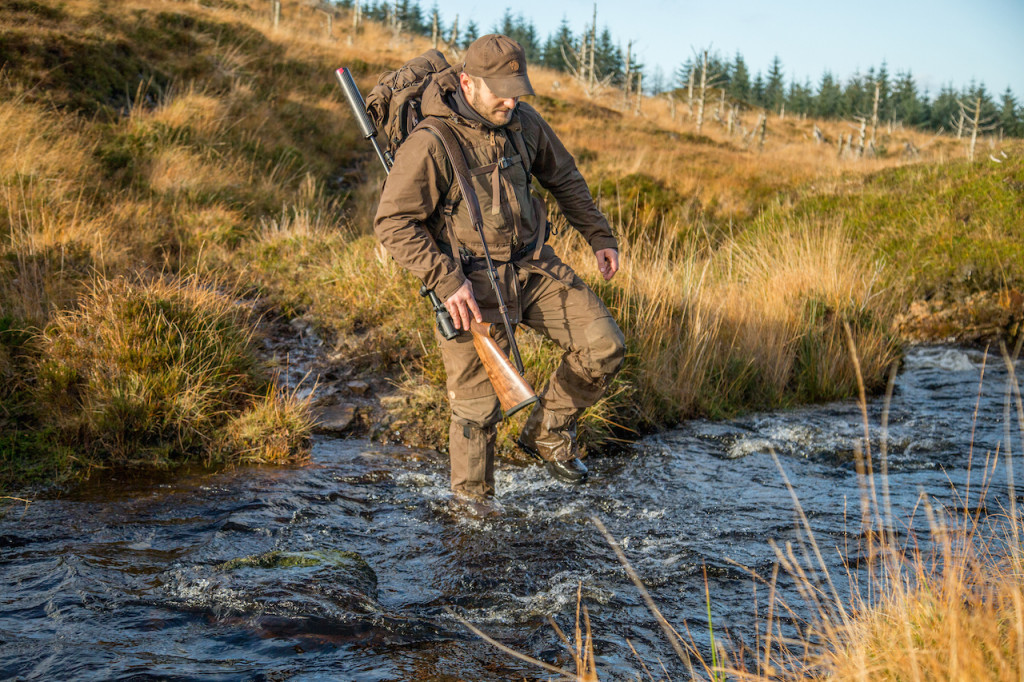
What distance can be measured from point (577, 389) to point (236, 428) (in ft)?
8.12

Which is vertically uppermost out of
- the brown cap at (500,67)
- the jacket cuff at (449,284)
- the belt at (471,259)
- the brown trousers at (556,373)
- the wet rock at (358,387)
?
the brown cap at (500,67)

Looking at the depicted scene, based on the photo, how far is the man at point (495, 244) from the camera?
146 inches

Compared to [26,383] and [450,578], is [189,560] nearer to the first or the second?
[450,578]

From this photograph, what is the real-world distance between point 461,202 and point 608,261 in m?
1.05

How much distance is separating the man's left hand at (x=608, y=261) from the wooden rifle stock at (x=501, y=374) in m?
0.88

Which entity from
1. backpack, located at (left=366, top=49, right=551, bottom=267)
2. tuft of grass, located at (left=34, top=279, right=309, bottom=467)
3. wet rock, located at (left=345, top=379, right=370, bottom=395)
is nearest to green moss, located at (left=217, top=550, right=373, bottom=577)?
backpack, located at (left=366, top=49, right=551, bottom=267)

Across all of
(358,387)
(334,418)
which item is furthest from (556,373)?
(358,387)

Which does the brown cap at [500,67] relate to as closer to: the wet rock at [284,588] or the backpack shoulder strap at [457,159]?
the backpack shoulder strap at [457,159]

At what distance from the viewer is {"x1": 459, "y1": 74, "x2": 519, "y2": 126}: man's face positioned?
147 inches

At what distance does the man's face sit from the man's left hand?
3.41ft

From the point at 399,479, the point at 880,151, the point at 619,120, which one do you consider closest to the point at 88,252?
the point at 399,479

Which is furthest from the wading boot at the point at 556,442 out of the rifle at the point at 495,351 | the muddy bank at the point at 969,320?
the muddy bank at the point at 969,320

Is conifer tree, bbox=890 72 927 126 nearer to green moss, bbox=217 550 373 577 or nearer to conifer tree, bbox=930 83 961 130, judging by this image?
conifer tree, bbox=930 83 961 130

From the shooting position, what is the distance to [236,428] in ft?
17.4
